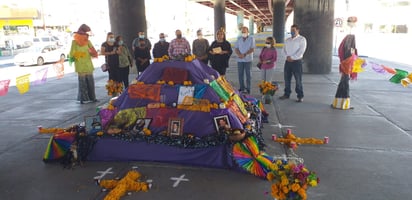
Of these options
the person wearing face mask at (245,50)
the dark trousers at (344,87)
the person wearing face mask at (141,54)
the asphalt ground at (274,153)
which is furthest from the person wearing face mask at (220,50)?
the dark trousers at (344,87)

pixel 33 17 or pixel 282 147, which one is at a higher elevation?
pixel 33 17

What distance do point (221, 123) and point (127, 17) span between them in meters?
10.6

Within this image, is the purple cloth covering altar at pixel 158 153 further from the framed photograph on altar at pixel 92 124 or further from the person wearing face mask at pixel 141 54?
the person wearing face mask at pixel 141 54

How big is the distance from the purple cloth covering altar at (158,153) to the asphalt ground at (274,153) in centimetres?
10

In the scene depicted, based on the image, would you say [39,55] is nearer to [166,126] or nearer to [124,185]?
[166,126]

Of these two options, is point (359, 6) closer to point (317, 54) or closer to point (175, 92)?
point (317, 54)

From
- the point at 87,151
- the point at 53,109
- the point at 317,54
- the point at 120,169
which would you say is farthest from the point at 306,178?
the point at 317,54

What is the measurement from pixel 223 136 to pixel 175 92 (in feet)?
3.75

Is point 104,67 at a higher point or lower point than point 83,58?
lower

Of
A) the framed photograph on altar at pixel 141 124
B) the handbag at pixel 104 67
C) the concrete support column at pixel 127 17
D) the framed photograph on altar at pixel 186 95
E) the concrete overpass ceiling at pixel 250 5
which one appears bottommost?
the framed photograph on altar at pixel 141 124

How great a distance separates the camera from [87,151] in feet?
16.3

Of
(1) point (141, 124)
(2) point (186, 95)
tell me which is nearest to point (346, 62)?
(2) point (186, 95)

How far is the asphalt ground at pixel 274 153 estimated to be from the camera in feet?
13.4

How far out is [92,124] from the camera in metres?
5.08
